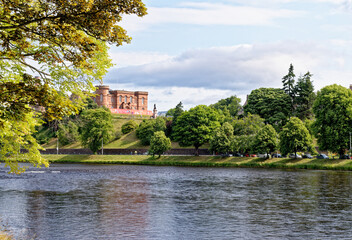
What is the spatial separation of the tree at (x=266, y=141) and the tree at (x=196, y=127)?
693 inches

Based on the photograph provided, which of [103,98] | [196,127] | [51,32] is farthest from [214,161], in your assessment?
[103,98]

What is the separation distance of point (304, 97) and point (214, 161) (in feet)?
138

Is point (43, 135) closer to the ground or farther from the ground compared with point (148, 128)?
closer to the ground

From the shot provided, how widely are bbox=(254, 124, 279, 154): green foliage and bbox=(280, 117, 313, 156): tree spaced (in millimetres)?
2625

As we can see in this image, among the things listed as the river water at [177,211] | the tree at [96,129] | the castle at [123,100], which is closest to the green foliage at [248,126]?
the tree at [96,129]

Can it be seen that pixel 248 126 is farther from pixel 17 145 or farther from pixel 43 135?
pixel 17 145

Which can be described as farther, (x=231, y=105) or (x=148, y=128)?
(x=231, y=105)

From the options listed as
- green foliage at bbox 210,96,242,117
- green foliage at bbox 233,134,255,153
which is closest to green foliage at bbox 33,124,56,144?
green foliage at bbox 210,96,242,117

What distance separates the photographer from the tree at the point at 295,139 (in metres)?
83.0

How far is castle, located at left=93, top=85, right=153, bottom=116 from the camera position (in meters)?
178

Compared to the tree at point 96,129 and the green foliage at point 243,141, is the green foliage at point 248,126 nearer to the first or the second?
the green foliage at point 243,141

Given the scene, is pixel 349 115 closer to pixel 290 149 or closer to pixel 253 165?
pixel 290 149

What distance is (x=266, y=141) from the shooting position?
8850 cm

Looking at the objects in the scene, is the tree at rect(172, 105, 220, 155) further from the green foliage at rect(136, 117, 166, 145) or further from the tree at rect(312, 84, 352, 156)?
the tree at rect(312, 84, 352, 156)
